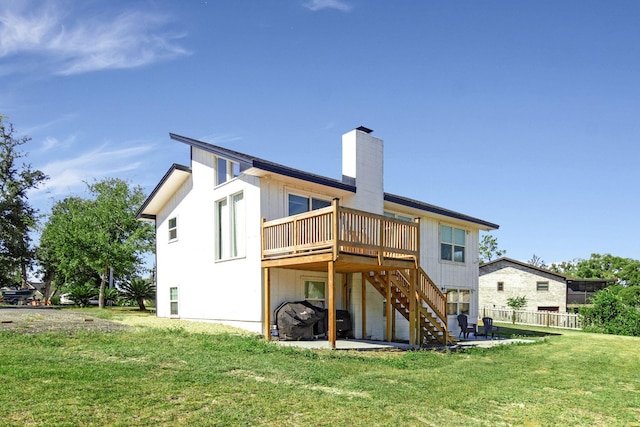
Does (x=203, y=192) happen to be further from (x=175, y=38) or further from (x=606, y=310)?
(x=606, y=310)

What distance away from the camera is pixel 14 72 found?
20938mm

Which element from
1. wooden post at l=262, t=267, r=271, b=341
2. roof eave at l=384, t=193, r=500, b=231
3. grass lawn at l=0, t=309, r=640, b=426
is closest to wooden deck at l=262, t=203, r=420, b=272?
wooden post at l=262, t=267, r=271, b=341

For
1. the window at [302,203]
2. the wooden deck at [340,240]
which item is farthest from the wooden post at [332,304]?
the window at [302,203]

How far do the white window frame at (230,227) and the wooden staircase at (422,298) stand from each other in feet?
13.8

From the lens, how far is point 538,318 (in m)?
31.1

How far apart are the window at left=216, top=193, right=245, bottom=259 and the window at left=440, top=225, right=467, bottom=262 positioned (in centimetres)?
912

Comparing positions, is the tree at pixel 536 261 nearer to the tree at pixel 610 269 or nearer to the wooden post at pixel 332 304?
the tree at pixel 610 269

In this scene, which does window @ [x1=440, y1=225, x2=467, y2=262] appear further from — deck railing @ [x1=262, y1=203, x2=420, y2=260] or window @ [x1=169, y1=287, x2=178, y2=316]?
window @ [x1=169, y1=287, x2=178, y2=316]

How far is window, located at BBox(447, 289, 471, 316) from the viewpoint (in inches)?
818

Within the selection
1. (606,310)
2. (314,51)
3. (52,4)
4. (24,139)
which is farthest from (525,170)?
(24,139)

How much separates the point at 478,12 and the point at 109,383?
14.8 metres

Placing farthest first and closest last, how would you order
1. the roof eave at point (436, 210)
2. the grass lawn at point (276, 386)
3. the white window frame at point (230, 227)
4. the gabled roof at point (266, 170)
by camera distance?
the roof eave at point (436, 210) < the white window frame at point (230, 227) < the gabled roof at point (266, 170) < the grass lawn at point (276, 386)

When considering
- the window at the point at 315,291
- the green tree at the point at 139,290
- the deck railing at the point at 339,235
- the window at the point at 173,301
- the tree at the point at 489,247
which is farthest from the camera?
the tree at the point at 489,247

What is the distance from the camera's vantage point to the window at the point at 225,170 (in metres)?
16.0
